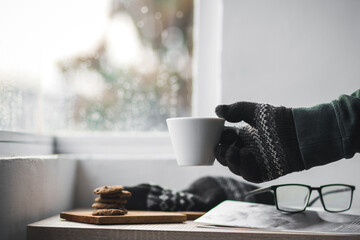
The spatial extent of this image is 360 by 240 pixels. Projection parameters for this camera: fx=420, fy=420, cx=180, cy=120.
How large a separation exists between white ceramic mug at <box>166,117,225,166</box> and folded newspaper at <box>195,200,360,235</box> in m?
0.12

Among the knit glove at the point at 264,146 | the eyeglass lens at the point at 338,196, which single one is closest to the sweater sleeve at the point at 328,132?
the knit glove at the point at 264,146

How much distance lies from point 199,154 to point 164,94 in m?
0.75

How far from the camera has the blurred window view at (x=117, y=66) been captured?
152 cm

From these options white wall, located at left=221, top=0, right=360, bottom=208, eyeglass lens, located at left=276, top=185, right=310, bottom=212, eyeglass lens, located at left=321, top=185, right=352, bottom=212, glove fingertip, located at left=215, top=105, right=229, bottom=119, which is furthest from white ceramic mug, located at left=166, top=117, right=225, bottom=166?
white wall, located at left=221, top=0, right=360, bottom=208

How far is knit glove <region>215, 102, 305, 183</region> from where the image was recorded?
789 mm

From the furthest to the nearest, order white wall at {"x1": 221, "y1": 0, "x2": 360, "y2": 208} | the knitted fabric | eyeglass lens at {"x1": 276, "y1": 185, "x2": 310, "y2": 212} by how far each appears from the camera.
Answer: white wall at {"x1": 221, "y1": 0, "x2": 360, "y2": 208} < the knitted fabric < eyeglass lens at {"x1": 276, "y1": 185, "x2": 310, "y2": 212}

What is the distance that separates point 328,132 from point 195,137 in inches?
9.8

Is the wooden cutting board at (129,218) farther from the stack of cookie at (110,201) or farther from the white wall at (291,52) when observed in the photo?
the white wall at (291,52)

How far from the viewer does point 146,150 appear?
4.89 ft

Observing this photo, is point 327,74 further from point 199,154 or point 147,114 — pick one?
point 199,154

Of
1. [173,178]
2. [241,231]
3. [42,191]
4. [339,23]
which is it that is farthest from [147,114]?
[241,231]

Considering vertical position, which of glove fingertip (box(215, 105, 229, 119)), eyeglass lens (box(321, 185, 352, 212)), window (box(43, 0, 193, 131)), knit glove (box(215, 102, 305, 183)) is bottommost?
eyeglass lens (box(321, 185, 352, 212))

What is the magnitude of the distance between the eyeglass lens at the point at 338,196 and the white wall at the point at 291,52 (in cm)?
26

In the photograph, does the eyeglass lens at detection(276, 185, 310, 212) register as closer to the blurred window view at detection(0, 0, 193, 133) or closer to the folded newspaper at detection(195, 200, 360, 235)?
the folded newspaper at detection(195, 200, 360, 235)
